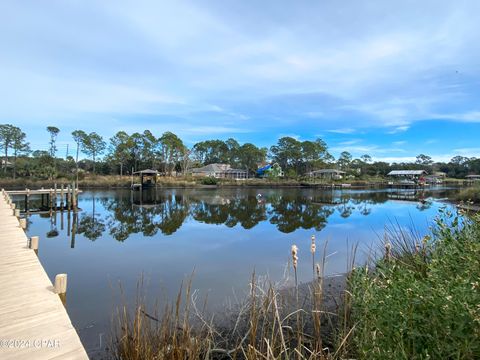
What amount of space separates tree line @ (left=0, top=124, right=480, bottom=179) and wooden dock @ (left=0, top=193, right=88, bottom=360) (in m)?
38.4

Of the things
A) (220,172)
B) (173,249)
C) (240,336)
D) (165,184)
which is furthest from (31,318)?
(220,172)

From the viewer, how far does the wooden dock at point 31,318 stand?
8.89 ft

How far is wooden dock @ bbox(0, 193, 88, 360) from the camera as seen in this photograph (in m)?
2.71

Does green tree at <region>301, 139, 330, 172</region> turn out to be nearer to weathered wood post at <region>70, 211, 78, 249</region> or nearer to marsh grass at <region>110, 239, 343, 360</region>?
weathered wood post at <region>70, 211, 78, 249</region>

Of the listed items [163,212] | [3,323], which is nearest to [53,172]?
[163,212]

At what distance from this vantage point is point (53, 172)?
39.3 metres

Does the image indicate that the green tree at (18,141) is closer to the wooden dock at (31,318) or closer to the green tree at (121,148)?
the green tree at (121,148)

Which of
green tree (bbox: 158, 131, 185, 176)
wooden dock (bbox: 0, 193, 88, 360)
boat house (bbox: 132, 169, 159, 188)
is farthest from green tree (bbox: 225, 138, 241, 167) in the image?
wooden dock (bbox: 0, 193, 88, 360)

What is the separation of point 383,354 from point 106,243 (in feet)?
36.9

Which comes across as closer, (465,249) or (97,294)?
(465,249)

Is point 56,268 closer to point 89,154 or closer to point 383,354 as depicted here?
point 383,354

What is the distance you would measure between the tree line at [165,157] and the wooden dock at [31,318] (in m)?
38.4

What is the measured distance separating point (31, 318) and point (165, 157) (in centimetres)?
5129

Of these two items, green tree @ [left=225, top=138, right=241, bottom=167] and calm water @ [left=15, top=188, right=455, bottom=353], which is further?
green tree @ [left=225, top=138, right=241, bottom=167]
